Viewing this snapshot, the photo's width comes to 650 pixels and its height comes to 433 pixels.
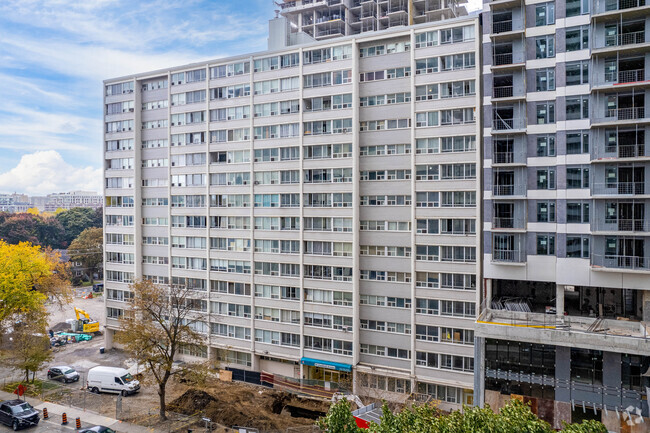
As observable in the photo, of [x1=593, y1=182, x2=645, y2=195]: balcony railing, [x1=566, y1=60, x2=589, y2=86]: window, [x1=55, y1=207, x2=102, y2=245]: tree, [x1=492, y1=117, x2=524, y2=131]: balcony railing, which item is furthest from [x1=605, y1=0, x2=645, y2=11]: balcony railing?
[x1=55, y1=207, x2=102, y2=245]: tree

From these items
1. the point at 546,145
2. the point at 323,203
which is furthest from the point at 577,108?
the point at 323,203

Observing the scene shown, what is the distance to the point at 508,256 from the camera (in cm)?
3825

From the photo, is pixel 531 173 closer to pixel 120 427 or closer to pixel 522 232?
pixel 522 232

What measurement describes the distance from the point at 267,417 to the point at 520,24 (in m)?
40.7

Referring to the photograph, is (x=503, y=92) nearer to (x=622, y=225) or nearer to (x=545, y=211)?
(x=545, y=211)

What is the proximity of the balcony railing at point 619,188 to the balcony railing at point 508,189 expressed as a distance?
5.42m

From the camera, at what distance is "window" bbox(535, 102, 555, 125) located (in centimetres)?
3700

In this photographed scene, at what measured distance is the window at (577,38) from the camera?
35406 mm

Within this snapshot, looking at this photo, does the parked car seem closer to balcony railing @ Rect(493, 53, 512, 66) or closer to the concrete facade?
the concrete facade

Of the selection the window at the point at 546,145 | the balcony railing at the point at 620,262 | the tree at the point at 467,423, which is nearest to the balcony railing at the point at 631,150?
the window at the point at 546,145

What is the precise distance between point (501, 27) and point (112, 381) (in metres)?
50.4

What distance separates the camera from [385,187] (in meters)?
45.6

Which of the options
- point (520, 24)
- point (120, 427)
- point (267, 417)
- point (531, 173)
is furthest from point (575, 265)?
point (120, 427)

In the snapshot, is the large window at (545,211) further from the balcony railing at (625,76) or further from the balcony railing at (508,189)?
the balcony railing at (625,76)
